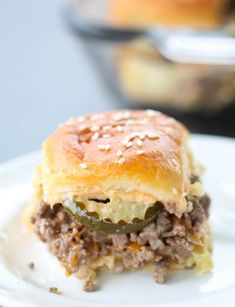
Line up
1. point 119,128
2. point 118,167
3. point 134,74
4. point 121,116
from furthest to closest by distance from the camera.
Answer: point 134,74, point 121,116, point 119,128, point 118,167

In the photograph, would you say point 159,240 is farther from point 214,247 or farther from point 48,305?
point 48,305

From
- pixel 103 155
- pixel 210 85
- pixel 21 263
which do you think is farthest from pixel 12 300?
pixel 210 85

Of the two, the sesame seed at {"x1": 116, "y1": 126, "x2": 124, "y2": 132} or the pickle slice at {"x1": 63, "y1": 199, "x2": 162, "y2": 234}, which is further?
the sesame seed at {"x1": 116, "y1": 126, "x2": 124, "y2": 132}

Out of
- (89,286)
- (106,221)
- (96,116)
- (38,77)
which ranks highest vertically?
(96,116)

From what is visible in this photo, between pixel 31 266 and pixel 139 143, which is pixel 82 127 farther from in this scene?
pixel 31 266

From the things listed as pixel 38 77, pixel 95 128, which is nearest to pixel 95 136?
pixel 95 128

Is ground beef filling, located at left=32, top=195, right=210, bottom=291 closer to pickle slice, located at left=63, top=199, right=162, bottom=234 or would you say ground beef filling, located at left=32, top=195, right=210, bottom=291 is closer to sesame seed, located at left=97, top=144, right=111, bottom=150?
pickle slice, located at left=63, top=199, right=162, bottom=234

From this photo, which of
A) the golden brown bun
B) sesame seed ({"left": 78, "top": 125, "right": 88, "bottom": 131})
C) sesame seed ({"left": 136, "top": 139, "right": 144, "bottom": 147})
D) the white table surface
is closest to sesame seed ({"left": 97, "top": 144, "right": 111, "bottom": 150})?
sesame seed ({"left": 136, "top": 139, "right": 144, "bottom": 147})
